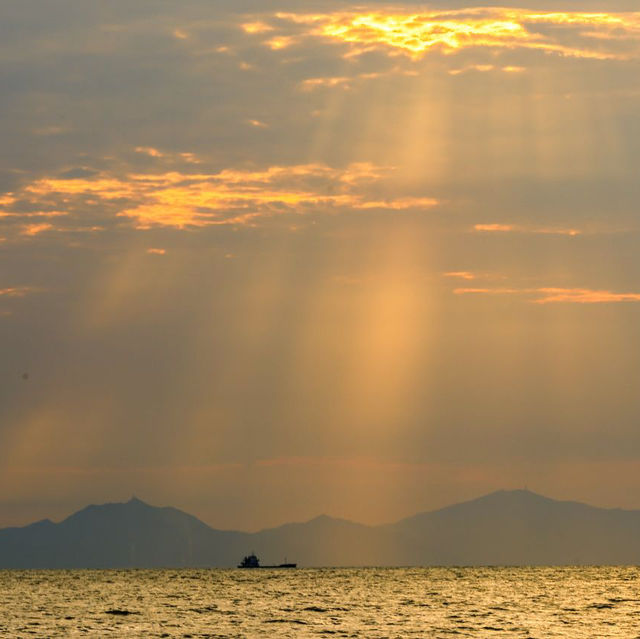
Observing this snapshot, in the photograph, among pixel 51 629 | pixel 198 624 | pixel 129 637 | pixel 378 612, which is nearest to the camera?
pixel 129 637

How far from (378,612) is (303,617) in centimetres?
1661

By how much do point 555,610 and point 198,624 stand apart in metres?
55.8

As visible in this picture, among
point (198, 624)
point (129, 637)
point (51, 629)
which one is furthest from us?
point (198, 624)

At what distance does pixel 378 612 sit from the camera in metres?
182

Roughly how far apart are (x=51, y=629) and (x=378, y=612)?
51.5 meters

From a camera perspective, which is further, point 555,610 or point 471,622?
point 555,610

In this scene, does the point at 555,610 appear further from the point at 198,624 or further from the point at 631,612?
the point at 198,624

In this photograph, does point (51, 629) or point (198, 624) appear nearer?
point (51, 629)

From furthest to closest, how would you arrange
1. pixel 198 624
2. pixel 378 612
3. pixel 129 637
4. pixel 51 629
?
pixel 378 612 < pixel 198 624 < pixel 51 629 < pixel 129 637

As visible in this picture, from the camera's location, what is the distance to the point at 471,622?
160 m

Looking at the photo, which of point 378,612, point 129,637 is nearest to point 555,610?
point 378,612

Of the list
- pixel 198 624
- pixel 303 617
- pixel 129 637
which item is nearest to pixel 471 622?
pixel 303 617

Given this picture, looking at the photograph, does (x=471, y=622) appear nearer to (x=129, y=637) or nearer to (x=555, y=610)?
(x=555, y=610)

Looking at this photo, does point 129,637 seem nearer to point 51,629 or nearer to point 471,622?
point 51,629
